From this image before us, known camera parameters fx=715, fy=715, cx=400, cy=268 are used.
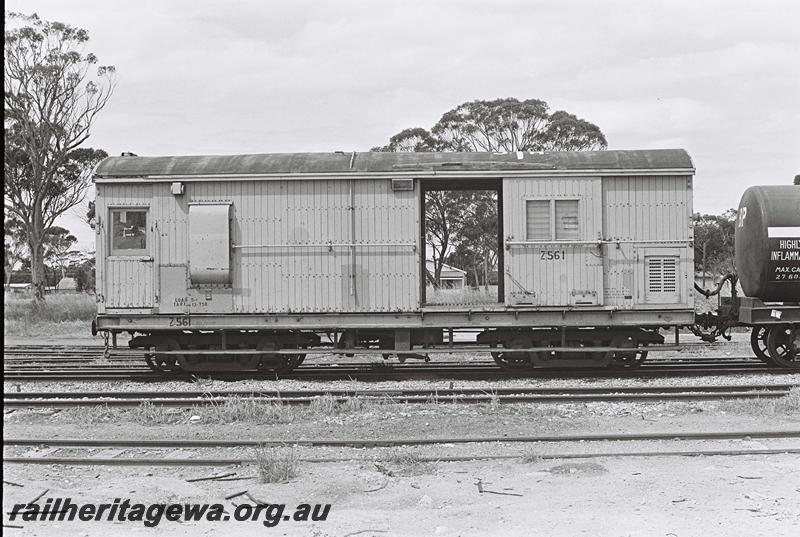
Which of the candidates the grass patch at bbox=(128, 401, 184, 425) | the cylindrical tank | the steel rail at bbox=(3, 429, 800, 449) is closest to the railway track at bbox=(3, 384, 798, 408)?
the grass patch at bbox=(128, 401, 184, 425)

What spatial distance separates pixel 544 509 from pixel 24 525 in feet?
12.7

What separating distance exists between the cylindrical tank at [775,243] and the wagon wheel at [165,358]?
32.5 feet

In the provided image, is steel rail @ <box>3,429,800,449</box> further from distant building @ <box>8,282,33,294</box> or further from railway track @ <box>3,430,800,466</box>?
distant building @ <box>8,282,33,294</box>

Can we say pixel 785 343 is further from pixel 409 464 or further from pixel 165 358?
pixel 165 358

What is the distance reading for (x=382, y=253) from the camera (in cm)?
1198

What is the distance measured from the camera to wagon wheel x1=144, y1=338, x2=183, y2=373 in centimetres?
1226

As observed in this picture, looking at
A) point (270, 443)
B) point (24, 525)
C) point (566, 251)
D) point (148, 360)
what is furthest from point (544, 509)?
point (148, 360)

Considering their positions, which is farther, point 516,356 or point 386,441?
point 516,356

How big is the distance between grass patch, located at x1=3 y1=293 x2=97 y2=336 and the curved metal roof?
12.9 meters

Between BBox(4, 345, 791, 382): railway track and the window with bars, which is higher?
the window with bars

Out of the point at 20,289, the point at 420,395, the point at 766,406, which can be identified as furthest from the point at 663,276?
the point at 20,289

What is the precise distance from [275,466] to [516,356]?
660 cm

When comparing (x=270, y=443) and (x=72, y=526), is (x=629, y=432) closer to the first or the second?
(x=270, y=443)

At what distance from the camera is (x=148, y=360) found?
12.5 m
